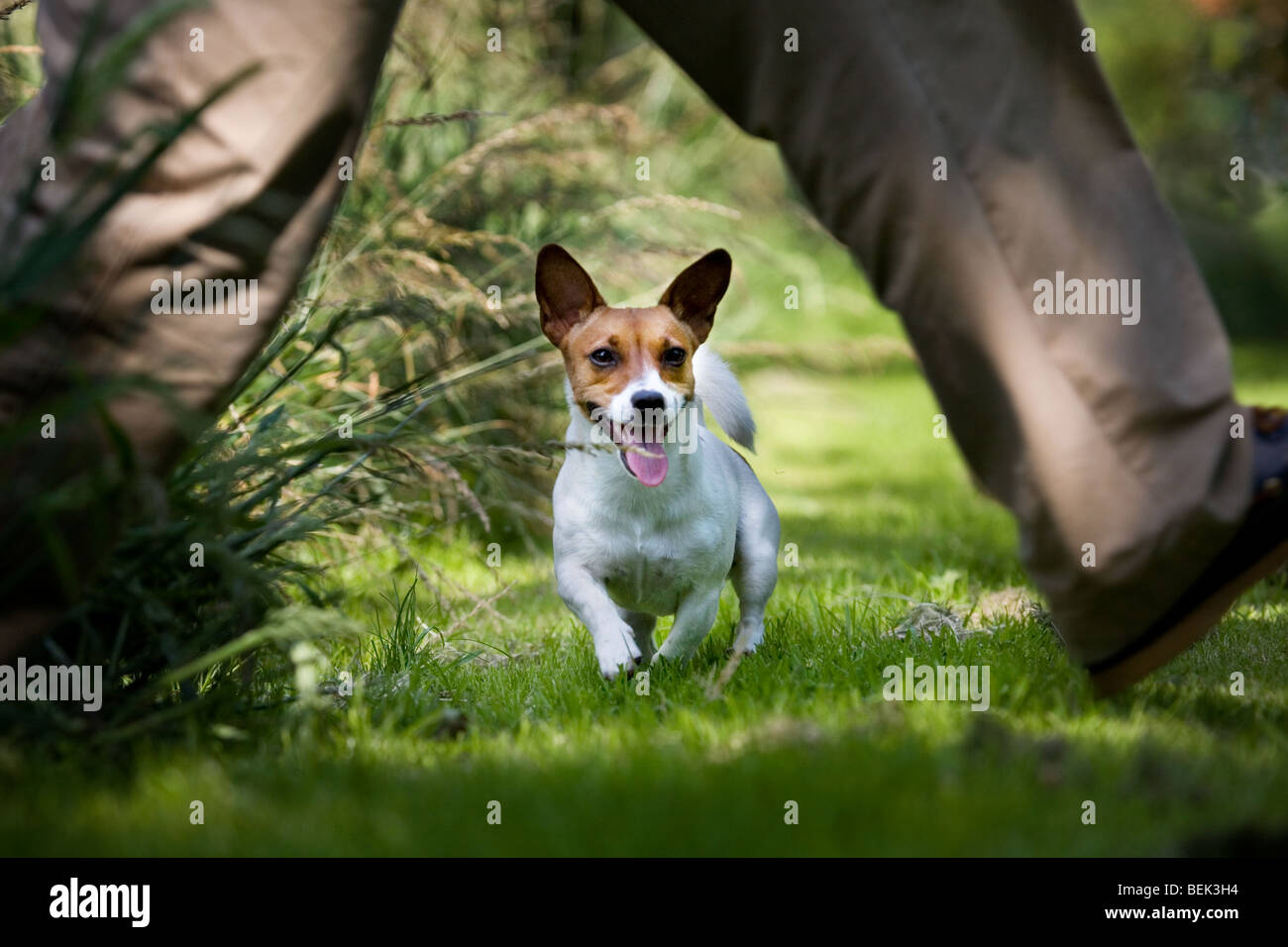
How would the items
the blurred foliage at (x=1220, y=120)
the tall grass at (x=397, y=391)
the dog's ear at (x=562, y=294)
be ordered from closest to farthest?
1. the tall grass at (x=397, y=391)
2. the dog's ear at (x=562, y=294)
3. the blurred foliage at (x=1220, y=120)

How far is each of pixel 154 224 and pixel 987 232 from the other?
1.22 metres

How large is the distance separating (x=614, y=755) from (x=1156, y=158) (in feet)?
29.2

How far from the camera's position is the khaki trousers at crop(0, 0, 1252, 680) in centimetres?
183

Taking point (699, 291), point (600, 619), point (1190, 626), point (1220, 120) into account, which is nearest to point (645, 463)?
point (600, 619)

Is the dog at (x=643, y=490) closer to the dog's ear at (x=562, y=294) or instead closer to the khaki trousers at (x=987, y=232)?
the dog's ear at (x=562, y=294)

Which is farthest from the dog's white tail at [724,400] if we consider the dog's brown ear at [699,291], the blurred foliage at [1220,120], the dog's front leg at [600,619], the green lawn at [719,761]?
the blurred foliage at [1220,120]

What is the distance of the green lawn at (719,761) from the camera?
1.70m

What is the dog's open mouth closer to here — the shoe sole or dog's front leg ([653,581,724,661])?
dog's front leg ([653,581,724,661])

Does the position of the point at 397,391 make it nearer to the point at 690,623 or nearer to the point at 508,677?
the point at 508,677

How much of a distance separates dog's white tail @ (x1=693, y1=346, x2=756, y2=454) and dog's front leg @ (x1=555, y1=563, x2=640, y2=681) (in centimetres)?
60

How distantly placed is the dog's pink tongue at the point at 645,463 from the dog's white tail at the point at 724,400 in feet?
1.35

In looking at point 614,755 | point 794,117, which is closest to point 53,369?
point 614,755

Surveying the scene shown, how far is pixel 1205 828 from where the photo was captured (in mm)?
1728

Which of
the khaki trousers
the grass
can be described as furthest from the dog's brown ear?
the khaki trousers
